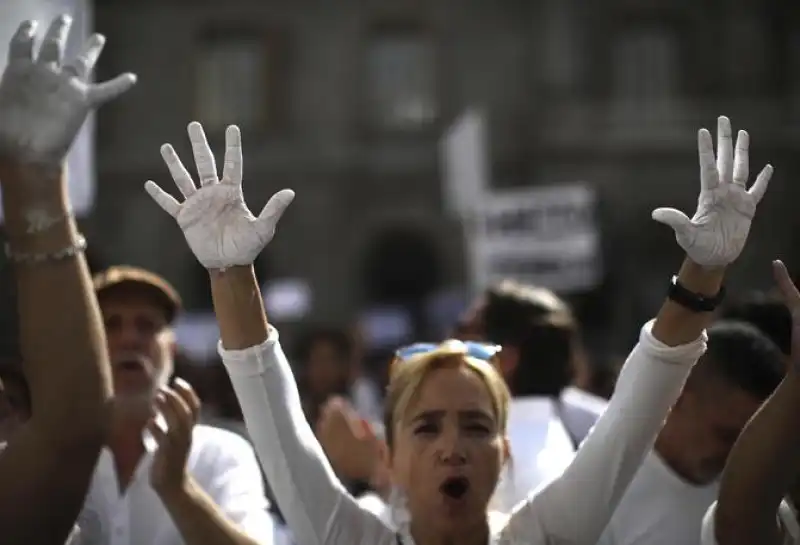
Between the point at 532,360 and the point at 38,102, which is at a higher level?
the point at 38,102

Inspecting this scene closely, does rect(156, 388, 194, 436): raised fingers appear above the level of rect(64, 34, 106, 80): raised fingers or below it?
below

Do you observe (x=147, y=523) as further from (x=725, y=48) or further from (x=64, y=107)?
(x=725, y=48)

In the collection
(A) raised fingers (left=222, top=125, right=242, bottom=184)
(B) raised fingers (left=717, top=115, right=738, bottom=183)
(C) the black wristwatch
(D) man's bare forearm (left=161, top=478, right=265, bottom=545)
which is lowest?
(D) man's bare forearm (left=161, top=478, right=265, bottom=545)

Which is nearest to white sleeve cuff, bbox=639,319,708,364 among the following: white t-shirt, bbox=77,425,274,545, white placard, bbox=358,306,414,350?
white t-shirt, bbox=77,425,274,545

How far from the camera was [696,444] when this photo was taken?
3.11 metres

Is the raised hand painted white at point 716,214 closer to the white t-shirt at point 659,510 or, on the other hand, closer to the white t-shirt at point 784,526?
the white t-shirt at point 784,526

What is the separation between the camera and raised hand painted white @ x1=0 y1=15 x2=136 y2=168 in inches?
74.8

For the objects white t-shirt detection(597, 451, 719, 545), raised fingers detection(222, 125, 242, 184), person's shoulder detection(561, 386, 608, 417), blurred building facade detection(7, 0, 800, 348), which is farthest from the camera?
blurred building facade detection(7, 0, 800, 348)

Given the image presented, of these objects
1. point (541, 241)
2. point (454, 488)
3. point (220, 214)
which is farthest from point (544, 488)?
point (541, 241)

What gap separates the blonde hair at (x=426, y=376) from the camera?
8.90ft

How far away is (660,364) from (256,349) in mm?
747

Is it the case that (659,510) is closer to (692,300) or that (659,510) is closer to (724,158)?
(692,300)

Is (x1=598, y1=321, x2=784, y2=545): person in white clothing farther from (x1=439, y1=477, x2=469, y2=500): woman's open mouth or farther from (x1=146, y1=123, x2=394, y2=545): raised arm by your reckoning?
(x1=146, y1=123, x2=394, y2=545): raised arm

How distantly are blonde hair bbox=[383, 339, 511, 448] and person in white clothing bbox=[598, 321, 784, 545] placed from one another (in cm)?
47
